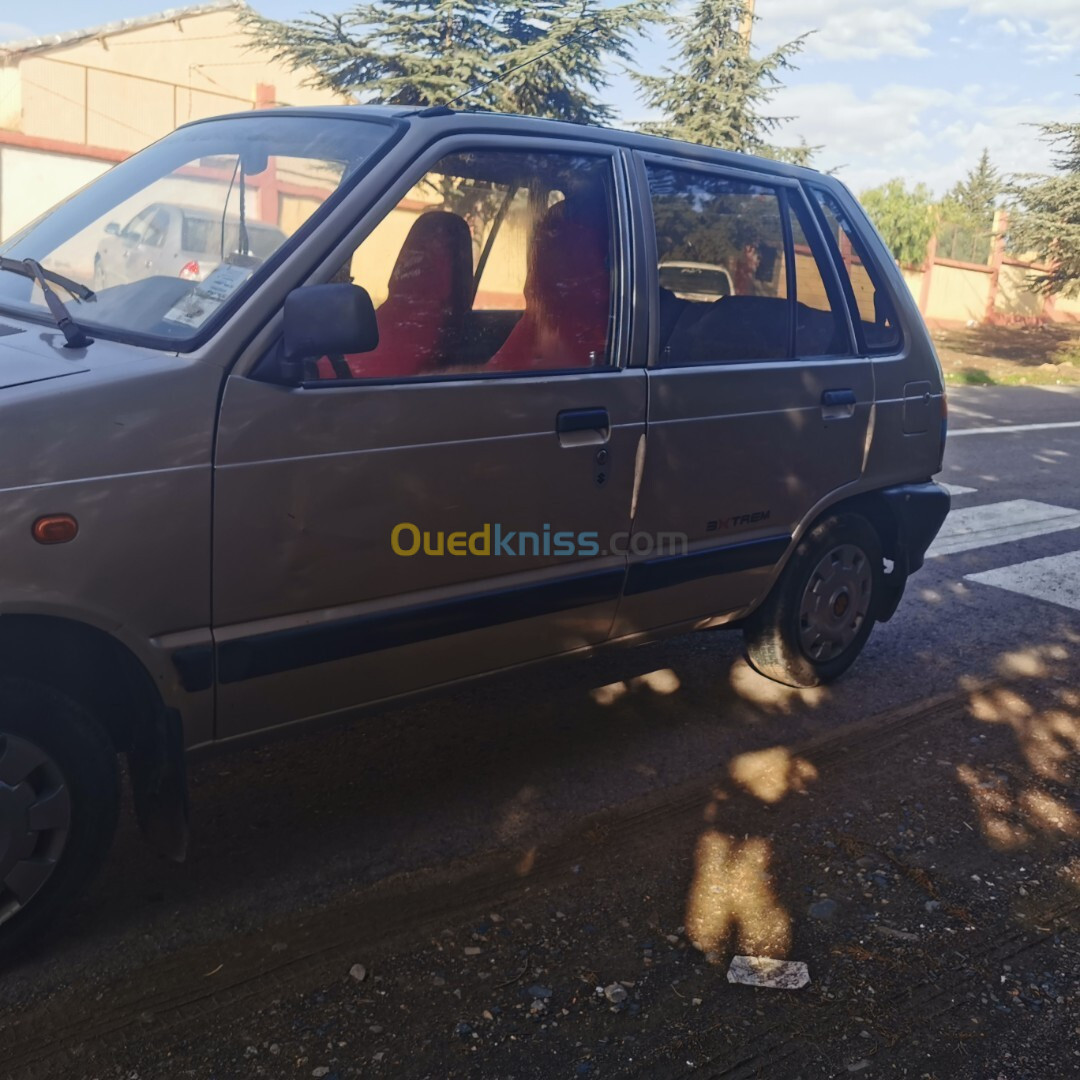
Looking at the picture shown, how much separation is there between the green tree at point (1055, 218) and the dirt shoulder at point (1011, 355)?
5.75 feet

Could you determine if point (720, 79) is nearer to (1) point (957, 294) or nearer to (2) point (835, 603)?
(1) point (957, 294)

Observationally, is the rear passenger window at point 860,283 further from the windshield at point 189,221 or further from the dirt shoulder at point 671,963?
the windshield at point 189,221

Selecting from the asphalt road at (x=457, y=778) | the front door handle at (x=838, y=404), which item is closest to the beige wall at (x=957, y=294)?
the asphalt road at (x=457, y=778)

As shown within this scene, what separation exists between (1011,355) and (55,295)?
27070mm

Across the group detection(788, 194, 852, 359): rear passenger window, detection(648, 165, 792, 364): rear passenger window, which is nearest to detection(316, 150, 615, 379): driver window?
detection(648, 165, 792, 364): rear passenger window

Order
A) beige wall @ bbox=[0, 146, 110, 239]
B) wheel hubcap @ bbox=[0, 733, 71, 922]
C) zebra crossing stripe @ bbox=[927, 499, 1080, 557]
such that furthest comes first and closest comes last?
beige wall @ bbox=[0, 146, 110, 239]
zebra crossing stripe @ bbox=[927, 499, 1080, 557]
wheel hubcap @ bbox=[0, 733, 71, 922]

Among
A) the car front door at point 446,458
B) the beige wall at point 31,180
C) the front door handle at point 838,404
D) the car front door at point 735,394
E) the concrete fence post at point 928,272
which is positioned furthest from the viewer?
the concrete fence post at point 928,272

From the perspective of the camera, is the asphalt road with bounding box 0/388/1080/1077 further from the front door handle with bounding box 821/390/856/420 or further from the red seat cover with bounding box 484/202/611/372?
the front door handle with bounding box 821/390/856/420

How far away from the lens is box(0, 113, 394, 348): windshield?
3082 millimetres

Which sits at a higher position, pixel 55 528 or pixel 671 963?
pixel 55 528

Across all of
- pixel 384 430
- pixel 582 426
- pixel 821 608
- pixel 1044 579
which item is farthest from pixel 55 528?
pixel 1044 579

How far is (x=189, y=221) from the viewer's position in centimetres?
345

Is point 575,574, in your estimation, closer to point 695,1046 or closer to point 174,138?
point 695,1046

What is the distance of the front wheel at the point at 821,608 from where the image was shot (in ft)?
15.3
